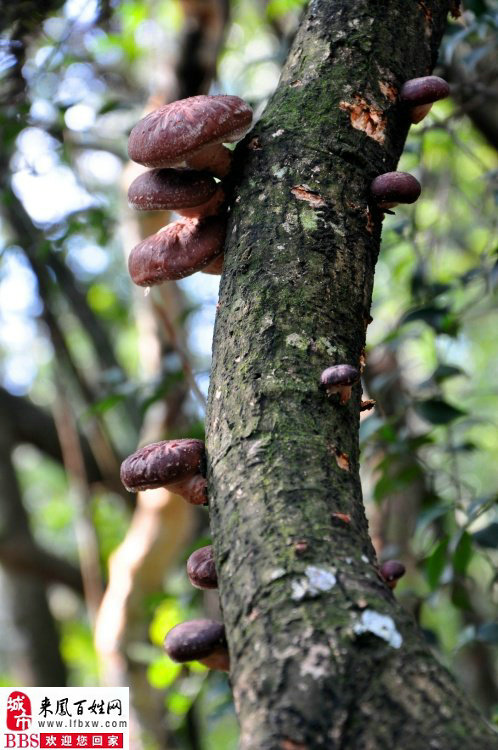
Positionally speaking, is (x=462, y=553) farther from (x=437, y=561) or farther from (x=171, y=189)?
(x=171, y=189)

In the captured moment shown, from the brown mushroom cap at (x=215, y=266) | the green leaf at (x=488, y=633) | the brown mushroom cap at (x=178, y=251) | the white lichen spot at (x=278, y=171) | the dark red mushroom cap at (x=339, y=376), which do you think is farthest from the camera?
the green leaf at (x=488, y=633)

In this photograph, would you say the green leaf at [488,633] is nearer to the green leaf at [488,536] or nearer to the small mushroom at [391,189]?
the green leaf at [488,536]

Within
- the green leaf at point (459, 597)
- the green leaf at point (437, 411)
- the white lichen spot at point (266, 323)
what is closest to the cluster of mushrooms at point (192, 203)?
the white lichen spot at point (266, 323)

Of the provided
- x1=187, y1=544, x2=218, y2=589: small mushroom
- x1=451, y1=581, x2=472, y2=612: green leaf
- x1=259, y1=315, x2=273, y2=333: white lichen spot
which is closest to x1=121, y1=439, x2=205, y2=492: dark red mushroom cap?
x1=187, y1=544, x2=218, y2=589: small mushroom

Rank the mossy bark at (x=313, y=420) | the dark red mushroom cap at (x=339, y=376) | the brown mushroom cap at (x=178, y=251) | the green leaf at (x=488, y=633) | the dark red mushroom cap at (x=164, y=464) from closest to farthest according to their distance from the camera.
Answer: the mossy bark at (x=313, y=420) → the dark red mushroom cap at (x=339, y=376) → the dark red mushroom cap at (x=164, y=464) → the brown mushroom cap at (x=178, y=251) → the green leaf at (x=488, y=633)

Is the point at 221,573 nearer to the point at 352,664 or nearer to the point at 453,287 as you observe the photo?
the point at 352,664

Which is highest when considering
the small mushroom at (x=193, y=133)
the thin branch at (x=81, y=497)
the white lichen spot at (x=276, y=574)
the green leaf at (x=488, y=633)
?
the thin branch at (x=81, y=497)
